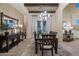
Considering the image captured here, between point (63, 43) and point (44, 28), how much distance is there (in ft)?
2.20

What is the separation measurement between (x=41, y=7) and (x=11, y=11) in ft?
2.60

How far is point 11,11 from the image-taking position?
4449 mm

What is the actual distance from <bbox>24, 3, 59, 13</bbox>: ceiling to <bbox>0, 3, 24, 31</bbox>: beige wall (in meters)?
0.30

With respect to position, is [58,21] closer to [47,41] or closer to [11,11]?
[47,41]

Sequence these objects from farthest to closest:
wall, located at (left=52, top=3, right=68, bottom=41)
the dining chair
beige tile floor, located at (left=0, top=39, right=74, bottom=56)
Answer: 1. the dining chair
2. wall, located at (left=52, top=3, right=68, bottom=41)
3. beige tile floor, located at (left=0, top=39, right=74, bottom=56)

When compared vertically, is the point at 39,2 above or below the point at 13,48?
above

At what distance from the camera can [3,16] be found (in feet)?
14.5

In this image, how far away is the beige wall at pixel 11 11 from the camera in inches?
168

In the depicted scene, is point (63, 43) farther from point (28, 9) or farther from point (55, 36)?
point (28, 9)

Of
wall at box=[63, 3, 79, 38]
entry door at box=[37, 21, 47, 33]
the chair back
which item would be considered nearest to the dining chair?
the chair back

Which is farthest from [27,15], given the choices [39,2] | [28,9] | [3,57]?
[3,57]

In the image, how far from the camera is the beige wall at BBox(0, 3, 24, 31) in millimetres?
4270

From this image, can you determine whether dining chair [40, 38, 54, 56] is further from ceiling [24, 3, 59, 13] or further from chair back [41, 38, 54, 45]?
ceiling [24, 3, 59, 13]

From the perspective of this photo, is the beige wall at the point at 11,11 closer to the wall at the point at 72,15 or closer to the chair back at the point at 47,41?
the chair back at the point at 47,41
